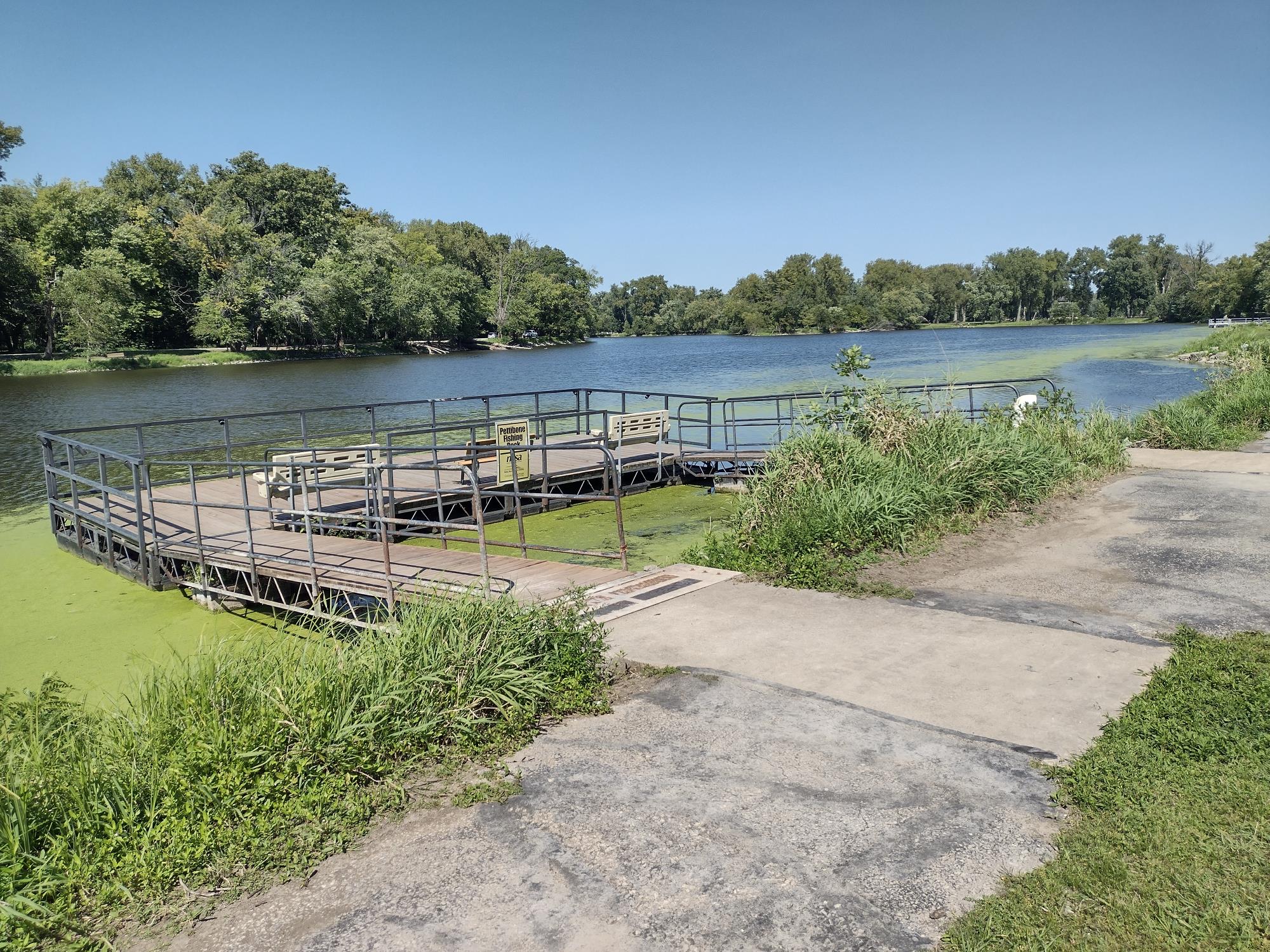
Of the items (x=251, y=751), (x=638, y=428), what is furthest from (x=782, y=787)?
(x=638, y=428)

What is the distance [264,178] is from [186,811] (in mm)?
81526

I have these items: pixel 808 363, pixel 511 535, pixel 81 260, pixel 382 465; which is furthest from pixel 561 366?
pixel 382 465

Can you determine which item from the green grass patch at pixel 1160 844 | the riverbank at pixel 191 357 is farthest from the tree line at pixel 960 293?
the green grass patch at pixel 1160 844

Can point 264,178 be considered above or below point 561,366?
above

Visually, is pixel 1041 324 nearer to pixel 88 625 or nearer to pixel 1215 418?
pixel 1215 418

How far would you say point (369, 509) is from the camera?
922 cm

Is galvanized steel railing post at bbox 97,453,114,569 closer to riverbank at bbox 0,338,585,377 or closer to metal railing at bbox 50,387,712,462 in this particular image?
metal railing at bbox 50,387,712,462

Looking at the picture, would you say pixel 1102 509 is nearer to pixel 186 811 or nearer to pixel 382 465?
pixel 382 465

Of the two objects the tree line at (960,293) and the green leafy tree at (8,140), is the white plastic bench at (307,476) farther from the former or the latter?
the tree line at (960,293)

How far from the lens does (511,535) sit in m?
12.1

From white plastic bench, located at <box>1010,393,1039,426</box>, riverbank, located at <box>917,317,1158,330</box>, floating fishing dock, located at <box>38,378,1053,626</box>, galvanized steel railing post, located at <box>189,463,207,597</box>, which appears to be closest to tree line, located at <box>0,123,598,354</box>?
floating fishing dock, located at <box>38,378,1053,626</box>

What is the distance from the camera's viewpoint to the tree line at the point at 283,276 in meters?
54.9

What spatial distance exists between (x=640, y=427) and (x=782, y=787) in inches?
497

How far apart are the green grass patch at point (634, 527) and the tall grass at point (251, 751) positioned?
16.5 feet
